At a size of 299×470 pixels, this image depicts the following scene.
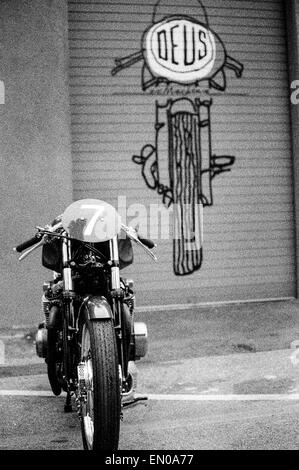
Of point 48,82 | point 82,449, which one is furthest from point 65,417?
point 48,82

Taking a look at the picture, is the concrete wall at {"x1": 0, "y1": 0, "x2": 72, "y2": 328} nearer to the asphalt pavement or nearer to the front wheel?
the asphalt pavement

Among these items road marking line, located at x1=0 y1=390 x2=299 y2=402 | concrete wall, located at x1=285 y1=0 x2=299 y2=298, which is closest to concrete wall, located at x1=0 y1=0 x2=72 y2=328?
road marking line, located at x1=0 y1=390 x2=299 y2=402

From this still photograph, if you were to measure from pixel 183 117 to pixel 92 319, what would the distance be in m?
5.12

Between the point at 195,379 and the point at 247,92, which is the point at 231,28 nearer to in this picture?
the point at 247,92

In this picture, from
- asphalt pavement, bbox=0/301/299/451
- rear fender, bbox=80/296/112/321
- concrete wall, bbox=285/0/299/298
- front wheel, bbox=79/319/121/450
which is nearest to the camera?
A: front wheel, bbox=79/319/121/450

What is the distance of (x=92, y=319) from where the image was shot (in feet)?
11.7

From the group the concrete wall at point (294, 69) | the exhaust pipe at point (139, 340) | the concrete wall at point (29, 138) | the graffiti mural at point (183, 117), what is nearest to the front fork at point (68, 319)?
the exhaust pipe at point (139, 340)

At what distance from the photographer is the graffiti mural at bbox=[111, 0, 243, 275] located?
8.19 metres

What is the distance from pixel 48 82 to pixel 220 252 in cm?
288

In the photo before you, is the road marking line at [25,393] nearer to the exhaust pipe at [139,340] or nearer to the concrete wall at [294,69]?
the exhaust pipe at [139,340]

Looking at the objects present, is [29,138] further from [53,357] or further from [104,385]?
[104,385]

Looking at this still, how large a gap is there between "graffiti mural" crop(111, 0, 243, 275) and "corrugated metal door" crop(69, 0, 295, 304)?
0.09 meters

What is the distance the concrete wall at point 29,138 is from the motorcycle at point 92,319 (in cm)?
291

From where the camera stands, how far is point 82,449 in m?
4.00
